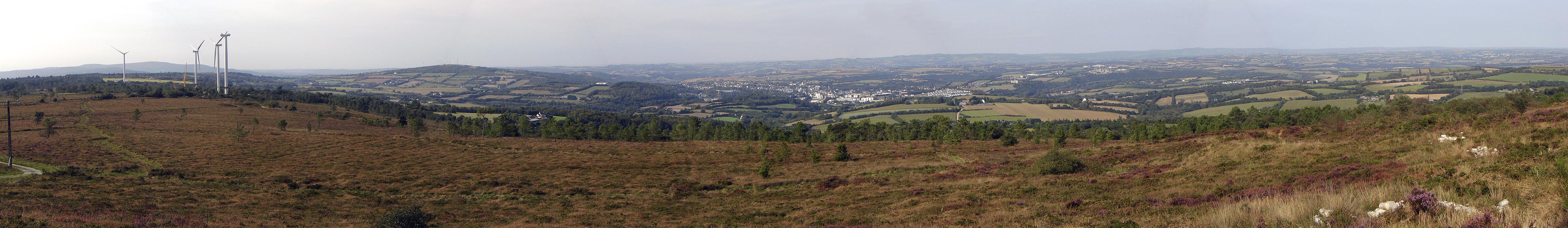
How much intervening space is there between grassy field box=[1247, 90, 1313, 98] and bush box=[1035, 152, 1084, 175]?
515ft

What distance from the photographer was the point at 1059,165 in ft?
94.8

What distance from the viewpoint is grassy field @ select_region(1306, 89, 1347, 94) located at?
15750 centimetres

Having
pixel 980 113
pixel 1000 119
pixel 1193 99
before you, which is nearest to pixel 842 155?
pixel 1000 119

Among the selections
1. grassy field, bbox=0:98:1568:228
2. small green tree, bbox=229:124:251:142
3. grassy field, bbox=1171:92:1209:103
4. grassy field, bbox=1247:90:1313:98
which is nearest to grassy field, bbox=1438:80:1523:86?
grassy field, bbox=1247:90:1313:98

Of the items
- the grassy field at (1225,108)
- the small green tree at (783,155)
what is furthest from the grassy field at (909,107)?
the small green tree at (783,155)

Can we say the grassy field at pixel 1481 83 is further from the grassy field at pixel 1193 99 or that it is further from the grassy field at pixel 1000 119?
the grassy field at pixel 1000 119

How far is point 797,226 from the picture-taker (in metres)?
19.6

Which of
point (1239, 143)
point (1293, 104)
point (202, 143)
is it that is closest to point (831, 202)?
point (1239, 143)

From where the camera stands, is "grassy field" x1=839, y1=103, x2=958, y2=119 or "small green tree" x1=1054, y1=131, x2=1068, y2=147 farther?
"grassy field" x1=839, y1=103, x2=958, y2=119

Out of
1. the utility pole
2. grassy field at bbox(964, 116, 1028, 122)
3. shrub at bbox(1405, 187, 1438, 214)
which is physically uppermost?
shrub at bbox(1405, 187, 1438, 214)

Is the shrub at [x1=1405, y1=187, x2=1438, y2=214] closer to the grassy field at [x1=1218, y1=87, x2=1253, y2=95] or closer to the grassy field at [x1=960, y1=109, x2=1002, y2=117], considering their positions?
the grassy field at [x1=960, y1=109, x2=1002, y2=117]

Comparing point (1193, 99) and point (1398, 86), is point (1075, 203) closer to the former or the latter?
point (1398, 86)

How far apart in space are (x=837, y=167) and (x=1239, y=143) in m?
21.3

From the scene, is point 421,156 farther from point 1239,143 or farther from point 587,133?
point 1239,143
